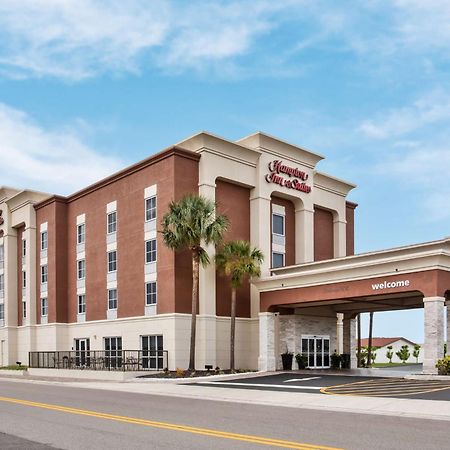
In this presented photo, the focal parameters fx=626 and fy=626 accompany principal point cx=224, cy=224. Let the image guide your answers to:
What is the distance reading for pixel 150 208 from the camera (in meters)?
44.8

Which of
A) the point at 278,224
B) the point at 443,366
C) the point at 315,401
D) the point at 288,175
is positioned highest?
the point at 288,175

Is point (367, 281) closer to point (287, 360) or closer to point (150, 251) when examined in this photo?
point (287, 360)

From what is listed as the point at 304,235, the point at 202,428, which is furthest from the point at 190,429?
the point at 304,235

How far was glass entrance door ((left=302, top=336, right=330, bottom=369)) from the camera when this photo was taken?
44.2 m

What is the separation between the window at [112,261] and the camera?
160ft

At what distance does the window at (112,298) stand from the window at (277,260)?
12397 millimetres

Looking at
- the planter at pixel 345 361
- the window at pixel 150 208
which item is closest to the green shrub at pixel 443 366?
the planter at pixel 345 361

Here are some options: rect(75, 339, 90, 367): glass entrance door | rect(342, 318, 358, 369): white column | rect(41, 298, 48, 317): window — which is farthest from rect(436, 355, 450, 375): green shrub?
rect(41, 298, 48, 317): window

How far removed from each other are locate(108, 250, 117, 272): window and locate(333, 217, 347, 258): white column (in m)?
18.8

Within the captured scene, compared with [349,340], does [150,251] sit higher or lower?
higher

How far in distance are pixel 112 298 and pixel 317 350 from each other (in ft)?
52.9

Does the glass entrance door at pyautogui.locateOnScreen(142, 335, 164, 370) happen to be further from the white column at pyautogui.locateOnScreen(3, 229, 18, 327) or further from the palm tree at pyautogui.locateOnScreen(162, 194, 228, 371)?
the white column at pyautogui.locateOnScreen(3, 229, 18, 327)

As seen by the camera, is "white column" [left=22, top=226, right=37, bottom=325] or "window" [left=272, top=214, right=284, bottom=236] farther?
"white column" [left=22, top=226, right=37, bottom=325]

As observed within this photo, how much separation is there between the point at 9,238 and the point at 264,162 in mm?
28922
